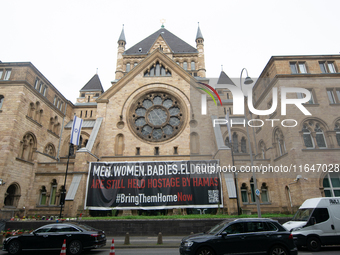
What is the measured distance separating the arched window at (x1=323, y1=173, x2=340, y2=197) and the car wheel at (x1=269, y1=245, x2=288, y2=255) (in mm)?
14516

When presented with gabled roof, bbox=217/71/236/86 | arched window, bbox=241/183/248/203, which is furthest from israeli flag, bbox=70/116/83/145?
gabled roof, bbox=217/71/236/86

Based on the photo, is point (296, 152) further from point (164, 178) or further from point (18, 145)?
point (18, 145)

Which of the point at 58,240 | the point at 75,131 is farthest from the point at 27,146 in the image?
the point at 58,240

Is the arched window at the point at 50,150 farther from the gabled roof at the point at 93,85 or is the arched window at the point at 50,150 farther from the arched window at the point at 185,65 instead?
the arched window at the point at 185,65

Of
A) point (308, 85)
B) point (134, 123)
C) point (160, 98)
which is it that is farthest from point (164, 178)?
point (308, 85)

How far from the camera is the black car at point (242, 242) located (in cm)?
784

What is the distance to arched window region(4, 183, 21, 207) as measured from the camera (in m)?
22.2

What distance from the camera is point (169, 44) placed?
45.8m

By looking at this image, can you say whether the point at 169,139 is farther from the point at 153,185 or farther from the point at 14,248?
the point at 14,248

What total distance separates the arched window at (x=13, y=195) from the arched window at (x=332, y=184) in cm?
2859

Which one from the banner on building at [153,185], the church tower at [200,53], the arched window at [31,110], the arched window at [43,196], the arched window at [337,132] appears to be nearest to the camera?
the banner on building at [153,185]

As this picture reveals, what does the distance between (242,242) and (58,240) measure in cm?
824

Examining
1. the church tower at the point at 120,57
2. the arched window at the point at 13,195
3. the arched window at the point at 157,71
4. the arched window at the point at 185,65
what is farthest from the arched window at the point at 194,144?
the church tower at the point at 120,57

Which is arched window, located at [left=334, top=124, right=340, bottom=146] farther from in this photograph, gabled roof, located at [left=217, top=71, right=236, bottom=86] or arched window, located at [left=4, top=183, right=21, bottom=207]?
arched window, located at [left=4, top=183, right=21, bottom=207]
